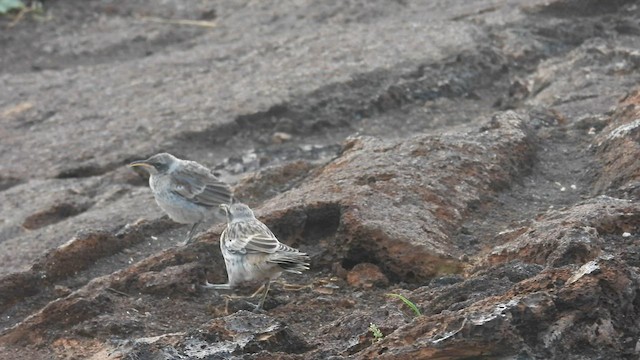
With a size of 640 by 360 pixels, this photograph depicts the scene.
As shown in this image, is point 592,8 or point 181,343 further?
point 592,8

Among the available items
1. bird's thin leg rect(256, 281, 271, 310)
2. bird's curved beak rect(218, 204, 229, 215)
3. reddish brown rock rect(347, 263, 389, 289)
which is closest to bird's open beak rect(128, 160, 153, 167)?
bird's curved beak rect(218, 204, 229, 215)

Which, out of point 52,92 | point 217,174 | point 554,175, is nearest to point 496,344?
point 554,175

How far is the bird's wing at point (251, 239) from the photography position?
607 centimetres

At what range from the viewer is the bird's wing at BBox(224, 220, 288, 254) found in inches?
239

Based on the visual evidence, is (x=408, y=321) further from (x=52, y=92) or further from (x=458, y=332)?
(x=52, y=92)

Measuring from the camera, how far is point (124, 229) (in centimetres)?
720

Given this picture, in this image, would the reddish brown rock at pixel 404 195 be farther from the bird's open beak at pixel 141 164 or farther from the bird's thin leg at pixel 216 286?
the bird's open beak at pixel 141 164

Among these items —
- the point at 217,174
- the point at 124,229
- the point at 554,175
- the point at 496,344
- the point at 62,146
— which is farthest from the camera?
the point at 62,146

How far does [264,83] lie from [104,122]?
4.11 feet

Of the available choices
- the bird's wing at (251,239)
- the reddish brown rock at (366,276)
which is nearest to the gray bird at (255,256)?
the bird's wing at (251,239)

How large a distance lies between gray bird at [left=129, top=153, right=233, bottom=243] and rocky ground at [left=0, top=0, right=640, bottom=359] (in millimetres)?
139

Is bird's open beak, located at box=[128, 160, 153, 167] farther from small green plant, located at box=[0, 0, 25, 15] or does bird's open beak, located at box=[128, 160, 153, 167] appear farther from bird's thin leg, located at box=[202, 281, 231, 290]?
small green plant, located at box=[0, 0, 25, 15]

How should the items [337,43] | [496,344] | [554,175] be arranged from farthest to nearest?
1. [337,43]
2. [554,175]
3. [496,344]

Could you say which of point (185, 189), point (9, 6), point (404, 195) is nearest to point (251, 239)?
point (404, 195)
